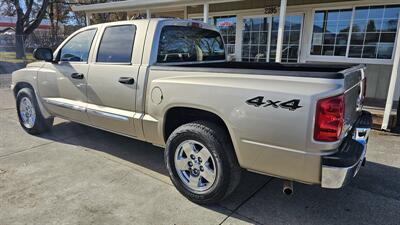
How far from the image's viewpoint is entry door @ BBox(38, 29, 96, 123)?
415 centimetres

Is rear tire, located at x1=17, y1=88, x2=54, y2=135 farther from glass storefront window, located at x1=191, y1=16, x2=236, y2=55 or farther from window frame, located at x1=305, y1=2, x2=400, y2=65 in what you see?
window frame, located at x1=305, y1=2, x2=400, y2=65

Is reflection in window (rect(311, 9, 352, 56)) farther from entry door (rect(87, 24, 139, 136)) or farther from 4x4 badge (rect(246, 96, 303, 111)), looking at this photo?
4x4 badge (rect(246, 96, 303, 111))

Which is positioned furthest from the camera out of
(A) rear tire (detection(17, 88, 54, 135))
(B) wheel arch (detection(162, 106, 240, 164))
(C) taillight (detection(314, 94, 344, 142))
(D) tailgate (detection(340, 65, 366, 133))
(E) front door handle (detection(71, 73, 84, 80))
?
(A) rear tire (detection(17, 88, 54, 135))

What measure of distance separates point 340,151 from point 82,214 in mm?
2450

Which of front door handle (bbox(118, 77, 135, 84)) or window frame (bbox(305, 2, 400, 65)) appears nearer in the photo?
front door handle (bbox(118, 77, 135, 84))

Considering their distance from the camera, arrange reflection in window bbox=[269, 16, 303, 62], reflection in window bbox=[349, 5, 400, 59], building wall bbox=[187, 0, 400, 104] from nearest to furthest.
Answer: reflection in window bbox=[349, 5, 400, 59] → building wall bbox=[187, 0, 400, 104] → reflection in window bbox=[269, 16, 303, 62]

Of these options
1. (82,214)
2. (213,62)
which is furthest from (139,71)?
(82,214)

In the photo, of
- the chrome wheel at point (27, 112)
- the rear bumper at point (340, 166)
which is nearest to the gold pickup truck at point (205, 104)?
the rear bumper at point (340, 166)

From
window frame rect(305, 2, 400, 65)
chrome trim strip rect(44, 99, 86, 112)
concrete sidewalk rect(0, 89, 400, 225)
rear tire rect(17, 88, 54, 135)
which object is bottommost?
concrete sidewalk rect(0, 89, 400, 225)

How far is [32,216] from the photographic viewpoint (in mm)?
2822

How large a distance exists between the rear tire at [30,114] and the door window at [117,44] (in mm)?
1940

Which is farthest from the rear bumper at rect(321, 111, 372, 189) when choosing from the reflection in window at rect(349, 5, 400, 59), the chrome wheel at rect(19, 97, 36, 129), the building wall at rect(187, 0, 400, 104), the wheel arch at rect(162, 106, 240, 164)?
the reflection in window at rect(349, 5, 400, 59)

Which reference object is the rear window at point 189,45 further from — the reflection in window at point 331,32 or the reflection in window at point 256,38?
the reflection in window at point 256,38

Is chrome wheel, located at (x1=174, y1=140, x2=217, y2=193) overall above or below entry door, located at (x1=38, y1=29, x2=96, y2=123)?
below
